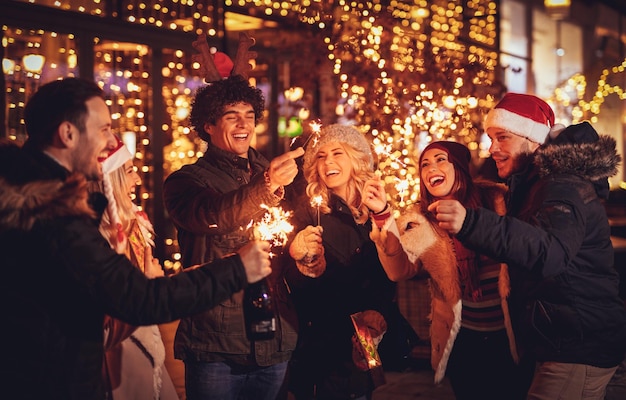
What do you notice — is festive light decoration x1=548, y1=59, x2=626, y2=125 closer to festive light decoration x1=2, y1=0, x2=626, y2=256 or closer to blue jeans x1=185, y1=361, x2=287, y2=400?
festive light decoration x1=2, y1=0, x2=626, y2=256

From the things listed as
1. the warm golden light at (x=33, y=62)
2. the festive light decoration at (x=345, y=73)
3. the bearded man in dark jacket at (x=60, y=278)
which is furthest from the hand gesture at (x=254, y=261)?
the warm golden light at (x=33, y=62)

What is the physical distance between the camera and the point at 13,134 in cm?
800

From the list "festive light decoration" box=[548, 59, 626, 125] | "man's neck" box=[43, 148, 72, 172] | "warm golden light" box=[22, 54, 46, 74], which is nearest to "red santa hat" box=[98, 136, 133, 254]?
"man's neck" box=[43, 148, 72, 172]

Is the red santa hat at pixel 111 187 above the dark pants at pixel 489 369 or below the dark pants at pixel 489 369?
above

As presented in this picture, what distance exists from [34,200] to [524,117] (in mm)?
2836

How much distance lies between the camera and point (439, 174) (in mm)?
4699

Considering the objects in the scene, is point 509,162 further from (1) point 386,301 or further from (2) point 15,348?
(2) point 15,348

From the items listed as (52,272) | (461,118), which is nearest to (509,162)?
(52,272)

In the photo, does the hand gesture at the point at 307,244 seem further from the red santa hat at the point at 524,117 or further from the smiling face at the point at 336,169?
the red santa hat at the point at 524,117

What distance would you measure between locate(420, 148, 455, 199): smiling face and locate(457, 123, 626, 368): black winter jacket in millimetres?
800

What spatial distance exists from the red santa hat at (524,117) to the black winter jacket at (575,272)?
45 cm

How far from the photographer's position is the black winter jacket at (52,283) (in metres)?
2.68

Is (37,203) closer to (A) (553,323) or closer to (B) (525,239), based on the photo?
(B) (525,239)

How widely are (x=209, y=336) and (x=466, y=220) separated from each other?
1430 mm
